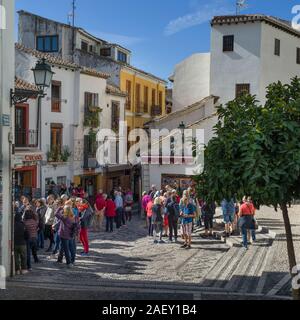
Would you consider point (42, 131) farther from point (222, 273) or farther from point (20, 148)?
point (222, 273)

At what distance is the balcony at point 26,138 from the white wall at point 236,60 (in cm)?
1167

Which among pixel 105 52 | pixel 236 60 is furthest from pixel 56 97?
pixel 105 52

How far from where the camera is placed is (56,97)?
2806cm

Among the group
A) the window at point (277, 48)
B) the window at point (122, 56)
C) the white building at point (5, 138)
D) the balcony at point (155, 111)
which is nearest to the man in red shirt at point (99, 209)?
the white building at point (5, 138)

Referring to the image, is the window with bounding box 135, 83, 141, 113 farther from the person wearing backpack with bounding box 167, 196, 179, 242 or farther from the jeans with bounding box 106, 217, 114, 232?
the person wearing backpack with bounding box 167, 196, 179, 242

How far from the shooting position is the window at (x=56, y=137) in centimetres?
2726

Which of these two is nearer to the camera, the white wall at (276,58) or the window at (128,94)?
the white wall at (276,58)

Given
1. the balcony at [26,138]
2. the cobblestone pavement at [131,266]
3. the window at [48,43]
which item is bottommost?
the cobblestone pavement at [131,266]

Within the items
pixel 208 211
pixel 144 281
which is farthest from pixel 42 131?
pixel 144 281

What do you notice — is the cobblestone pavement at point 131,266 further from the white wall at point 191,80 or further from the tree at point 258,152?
the white wall at point 191,80

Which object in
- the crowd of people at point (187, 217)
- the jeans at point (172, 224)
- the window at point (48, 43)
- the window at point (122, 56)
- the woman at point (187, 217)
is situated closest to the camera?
the crowd of people at point (187, 217)

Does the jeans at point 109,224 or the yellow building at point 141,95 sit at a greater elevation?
the yellow building at point 141,95

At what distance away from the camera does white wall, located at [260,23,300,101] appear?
101 feet

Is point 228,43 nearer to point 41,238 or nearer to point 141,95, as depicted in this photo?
point 141,95
